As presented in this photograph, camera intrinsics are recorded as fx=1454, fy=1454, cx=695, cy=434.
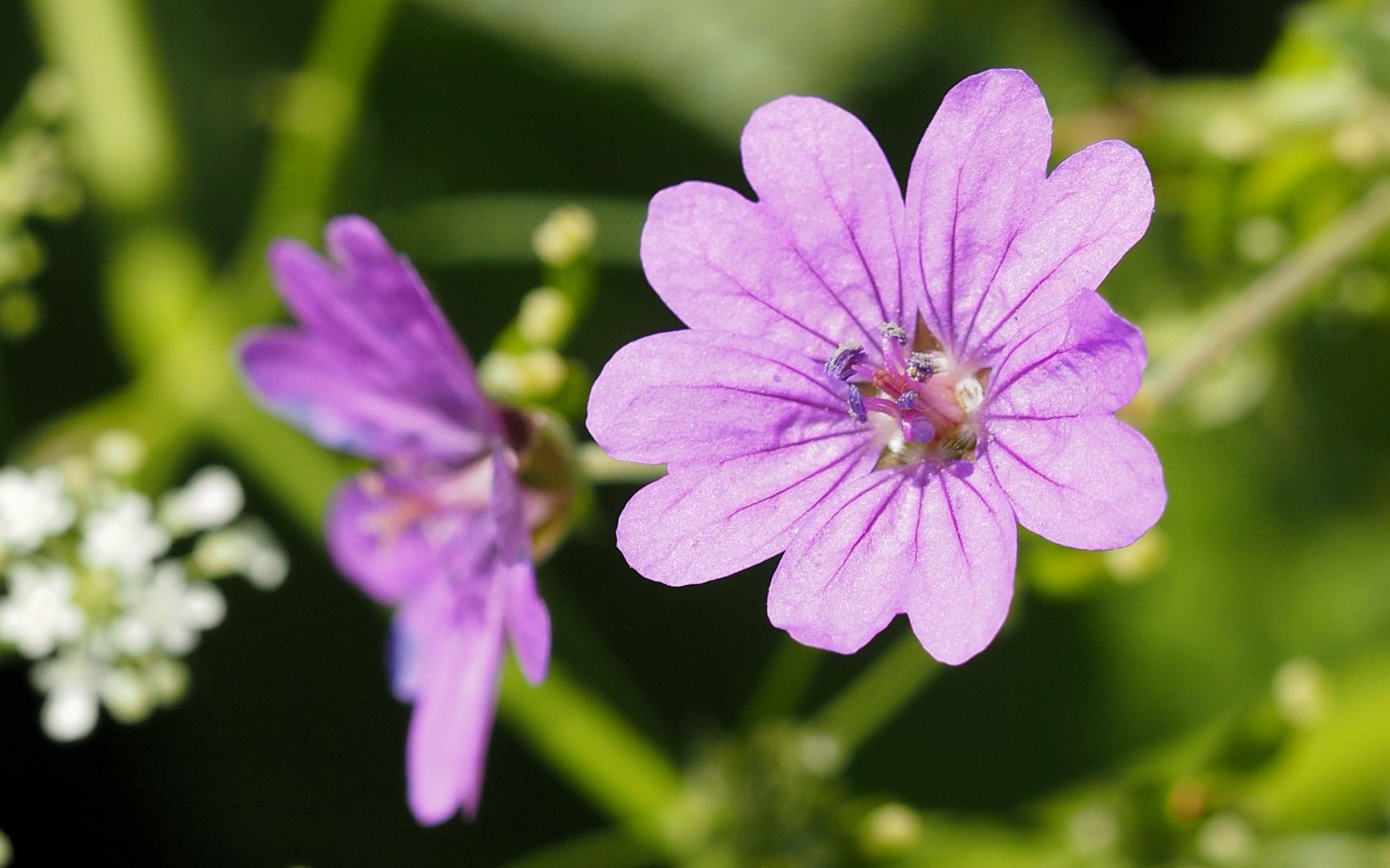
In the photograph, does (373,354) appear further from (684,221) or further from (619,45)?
(619,45)

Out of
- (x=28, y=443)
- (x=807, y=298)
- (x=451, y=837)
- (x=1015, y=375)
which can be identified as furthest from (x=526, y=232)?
(x=1015, y=375)

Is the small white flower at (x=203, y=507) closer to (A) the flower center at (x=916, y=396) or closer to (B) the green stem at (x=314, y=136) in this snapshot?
(B) the green stem at (x=314, y=136)

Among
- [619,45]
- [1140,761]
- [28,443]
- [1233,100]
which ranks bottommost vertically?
[28,443]

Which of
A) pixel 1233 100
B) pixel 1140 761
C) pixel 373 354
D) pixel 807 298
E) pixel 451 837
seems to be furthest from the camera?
pixel 451 837

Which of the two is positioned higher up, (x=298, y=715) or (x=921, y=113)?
(x=921, y=113)

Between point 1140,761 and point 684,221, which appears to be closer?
point 684,221

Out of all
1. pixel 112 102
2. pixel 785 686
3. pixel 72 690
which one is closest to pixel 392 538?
pixel 72 690

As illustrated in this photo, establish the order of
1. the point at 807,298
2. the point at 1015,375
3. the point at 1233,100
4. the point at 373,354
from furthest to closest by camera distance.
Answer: the point at 1233,100 < the point at 373,354 < the point at 807,298 < the point at 1015,375
